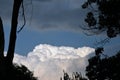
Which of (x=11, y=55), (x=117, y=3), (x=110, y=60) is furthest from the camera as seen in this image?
(x=110, y=60)

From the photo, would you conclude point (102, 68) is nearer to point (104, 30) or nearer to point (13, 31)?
point (104, 30)

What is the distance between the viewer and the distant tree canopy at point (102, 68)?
41.3 meters

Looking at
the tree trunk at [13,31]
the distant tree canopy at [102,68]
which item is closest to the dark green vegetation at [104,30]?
the distant tree canopy at [102,68]

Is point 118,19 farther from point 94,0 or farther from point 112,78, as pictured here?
point 112,78

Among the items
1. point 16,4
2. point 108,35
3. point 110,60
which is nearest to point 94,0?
point 108,35

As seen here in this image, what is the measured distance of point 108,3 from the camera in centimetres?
3709

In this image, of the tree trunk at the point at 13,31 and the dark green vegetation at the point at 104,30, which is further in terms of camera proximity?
the dark green vegetation at the point at 104,30

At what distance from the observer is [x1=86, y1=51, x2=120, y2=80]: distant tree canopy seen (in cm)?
4133

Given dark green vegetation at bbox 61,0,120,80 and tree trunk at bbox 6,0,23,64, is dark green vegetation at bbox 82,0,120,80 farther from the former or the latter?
tree trunk at bbox 6,0,23,64

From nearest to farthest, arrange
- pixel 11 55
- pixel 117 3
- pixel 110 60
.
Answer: pixel 11 55 < pixel 117 3 < pixel 110 60

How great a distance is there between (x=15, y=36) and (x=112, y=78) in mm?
25775

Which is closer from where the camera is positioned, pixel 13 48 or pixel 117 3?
pixel 13 48

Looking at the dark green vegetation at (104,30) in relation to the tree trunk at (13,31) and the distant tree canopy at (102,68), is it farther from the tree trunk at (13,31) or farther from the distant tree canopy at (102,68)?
the tree trunk at (13,31)

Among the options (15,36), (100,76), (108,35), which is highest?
(15,36)
